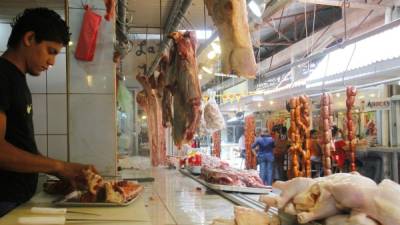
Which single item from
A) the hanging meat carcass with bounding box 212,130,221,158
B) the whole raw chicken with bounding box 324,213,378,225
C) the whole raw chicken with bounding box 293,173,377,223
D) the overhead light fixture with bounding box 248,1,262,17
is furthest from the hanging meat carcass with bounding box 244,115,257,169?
the whole raw chicken with bounding box 324,213,378,225

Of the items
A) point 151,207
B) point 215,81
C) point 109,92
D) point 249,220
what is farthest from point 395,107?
point 249,220

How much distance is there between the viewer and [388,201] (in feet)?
3.95

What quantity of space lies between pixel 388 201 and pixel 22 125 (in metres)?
2.03

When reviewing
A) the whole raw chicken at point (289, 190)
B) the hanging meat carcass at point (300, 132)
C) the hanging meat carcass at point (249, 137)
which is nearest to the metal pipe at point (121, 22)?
the hanging meat carcass at point (300, 132)

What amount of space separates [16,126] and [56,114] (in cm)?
152

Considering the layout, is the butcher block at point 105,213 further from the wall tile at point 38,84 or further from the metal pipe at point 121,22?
the metal pipe at point 121,22

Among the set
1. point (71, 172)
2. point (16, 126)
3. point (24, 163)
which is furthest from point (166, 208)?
point (16, 126)

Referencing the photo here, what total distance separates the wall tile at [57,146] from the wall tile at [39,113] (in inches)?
4.2

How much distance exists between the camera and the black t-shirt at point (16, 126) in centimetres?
228

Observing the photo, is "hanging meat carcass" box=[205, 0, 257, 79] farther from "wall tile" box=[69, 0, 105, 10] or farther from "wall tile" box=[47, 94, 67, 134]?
"wall tile" box=[47, 94, 67, 134]

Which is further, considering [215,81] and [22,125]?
[215,81]

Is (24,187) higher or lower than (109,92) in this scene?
lower

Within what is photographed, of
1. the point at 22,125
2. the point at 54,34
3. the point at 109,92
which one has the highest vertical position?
the point at 54,34

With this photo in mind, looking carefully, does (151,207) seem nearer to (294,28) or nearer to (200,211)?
(200,211)
